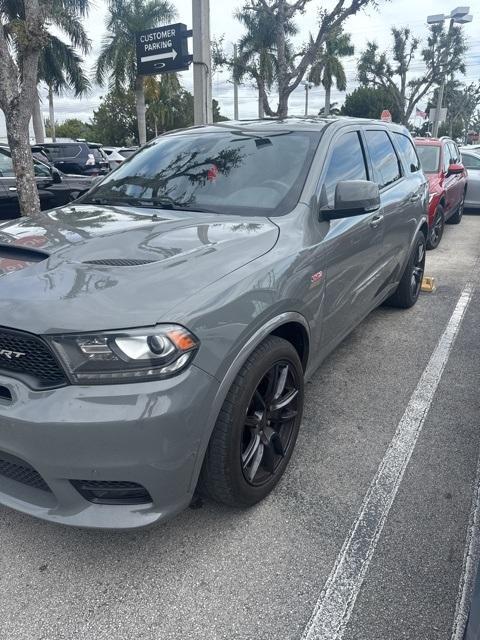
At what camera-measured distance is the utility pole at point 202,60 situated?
7660 millimetres

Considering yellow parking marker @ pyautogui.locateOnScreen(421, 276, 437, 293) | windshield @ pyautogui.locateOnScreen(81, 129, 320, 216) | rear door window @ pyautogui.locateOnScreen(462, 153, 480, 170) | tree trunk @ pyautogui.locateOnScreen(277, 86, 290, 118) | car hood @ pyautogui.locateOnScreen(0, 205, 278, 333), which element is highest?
tree trunk @ pyautogui.locateOnScreen(277, 86, 290, 118)

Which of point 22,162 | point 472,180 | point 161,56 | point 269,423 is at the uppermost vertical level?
point 161,56

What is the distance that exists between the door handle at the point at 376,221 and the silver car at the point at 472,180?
373 inches

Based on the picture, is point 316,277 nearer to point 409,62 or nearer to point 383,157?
point 383,157

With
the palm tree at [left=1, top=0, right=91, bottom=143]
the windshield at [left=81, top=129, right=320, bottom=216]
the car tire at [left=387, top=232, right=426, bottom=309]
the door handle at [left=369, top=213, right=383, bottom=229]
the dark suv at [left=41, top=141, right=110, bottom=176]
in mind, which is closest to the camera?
the windshield at [left=81, top=129, right=320, bottom=216]

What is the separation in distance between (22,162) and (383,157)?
21.7 feet

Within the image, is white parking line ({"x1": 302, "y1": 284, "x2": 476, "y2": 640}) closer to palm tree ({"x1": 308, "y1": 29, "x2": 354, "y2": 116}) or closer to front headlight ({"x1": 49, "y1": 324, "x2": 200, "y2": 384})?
front headlight ({"x1": 49, "y1": 324, "x2": 200, "y2": 384})

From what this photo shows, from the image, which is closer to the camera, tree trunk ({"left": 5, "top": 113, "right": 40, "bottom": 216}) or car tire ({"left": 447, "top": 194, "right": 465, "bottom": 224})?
tree trunk ({"left": 5, "top": 113, "right": 40, "bottom": 216})

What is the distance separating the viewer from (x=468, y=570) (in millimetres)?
2189

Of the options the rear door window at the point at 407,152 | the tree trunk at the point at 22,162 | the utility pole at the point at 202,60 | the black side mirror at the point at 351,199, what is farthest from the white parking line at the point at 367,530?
the tree trunk at the point at 22,162

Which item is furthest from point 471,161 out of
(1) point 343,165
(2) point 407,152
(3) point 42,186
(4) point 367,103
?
(4) point 367,103

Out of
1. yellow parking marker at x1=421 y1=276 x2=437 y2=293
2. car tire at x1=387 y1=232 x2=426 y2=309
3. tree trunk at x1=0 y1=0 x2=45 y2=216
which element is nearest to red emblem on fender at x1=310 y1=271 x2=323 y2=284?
car tire at x1=387 y1=232 x2=426 y2=309

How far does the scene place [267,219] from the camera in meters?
2.74

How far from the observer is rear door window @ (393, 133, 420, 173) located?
16.3ft
